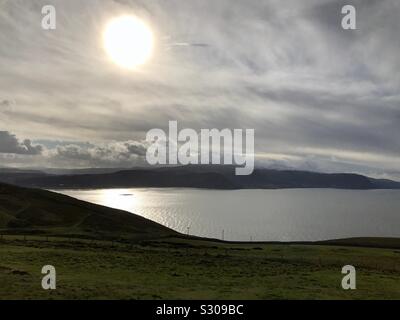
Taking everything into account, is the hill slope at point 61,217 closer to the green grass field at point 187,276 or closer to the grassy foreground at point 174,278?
the green grass field at point 187,276

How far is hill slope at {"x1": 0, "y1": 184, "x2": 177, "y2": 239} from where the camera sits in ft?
415

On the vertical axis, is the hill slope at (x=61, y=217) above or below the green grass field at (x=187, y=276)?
above

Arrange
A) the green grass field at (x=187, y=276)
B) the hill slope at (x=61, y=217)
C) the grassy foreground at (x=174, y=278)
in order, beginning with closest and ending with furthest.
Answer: the grassy foreground at (x=174, y=278) → the green grass field at (x=187, y=276) → the hill slope at (x=61, y=217)

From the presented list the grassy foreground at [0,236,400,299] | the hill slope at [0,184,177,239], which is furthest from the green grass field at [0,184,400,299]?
the hill slope at [0,184,177,239]

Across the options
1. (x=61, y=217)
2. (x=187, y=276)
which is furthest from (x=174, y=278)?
(x=61, y=217)

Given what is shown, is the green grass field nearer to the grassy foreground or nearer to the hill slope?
the grassy foreground

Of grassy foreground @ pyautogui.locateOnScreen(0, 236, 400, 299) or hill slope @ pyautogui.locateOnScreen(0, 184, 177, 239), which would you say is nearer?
grassy foreground @ pyautogui.locateOnScreen(0, 236, 400, 299)

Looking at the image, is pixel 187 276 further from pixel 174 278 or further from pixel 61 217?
pixel 61 217

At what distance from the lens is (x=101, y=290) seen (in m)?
35.6

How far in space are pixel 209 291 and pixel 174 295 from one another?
4.01 metres

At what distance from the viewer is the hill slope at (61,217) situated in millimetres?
126438

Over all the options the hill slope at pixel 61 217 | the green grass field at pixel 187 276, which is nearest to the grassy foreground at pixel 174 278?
the green grass field at pixel 187 276
